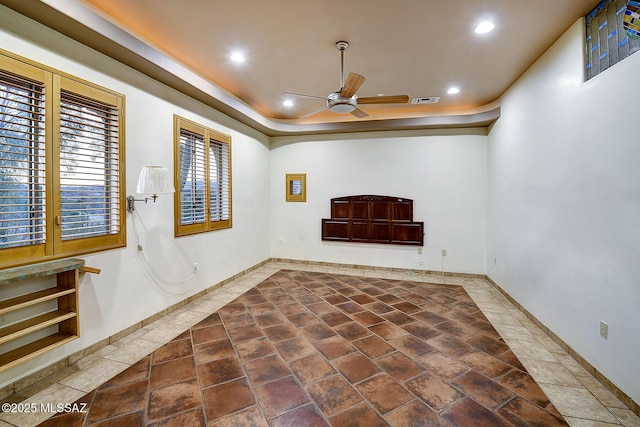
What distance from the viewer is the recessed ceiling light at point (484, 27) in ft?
8.20

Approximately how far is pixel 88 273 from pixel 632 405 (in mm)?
4347

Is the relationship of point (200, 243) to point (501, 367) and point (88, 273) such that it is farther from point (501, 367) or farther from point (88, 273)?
point (501, 367)

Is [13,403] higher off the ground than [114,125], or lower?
lower

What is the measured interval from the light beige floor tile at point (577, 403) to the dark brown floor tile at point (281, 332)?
2.16 m

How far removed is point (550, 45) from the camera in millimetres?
2826

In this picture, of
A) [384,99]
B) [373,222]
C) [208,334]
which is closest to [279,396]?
[208,334]

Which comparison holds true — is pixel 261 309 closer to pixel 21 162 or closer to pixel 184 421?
pixel 184 421

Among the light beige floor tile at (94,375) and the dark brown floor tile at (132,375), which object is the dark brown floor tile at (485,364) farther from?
the light beige floor tile at (94,375)

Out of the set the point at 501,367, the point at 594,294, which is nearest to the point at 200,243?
the point at 501,367

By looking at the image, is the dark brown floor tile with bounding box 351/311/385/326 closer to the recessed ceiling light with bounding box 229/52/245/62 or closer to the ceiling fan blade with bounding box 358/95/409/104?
the ceiling fan blade with bounding box 358/95/409/104

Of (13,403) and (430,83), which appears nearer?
(13,403)

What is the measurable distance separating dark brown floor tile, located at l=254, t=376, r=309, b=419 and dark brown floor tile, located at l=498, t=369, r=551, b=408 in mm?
1578

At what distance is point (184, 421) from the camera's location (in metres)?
1.71

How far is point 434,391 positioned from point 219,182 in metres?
3.81
